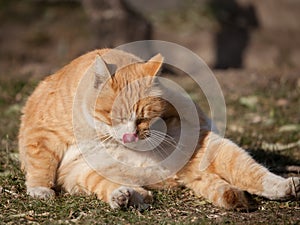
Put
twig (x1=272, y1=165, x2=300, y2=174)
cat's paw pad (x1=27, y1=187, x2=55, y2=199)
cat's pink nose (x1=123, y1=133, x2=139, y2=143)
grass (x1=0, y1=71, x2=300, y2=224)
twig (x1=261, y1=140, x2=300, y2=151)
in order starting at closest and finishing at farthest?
grass (x1=0, y1=71, x2=300, y2=224)
cat's pink nose (x1=123, y1=133, x2=139, y2=143)
cat's paw pad (x1=27, y1=187, x2=55, y2=199)
twig (x1=272, y1=165, x2=300, y2=174)
twig (x1=261, y1=140, x2=300, y2=151)

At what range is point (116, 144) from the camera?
4.20m

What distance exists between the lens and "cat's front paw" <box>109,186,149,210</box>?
385cm

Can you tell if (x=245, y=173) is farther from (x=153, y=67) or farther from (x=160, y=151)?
(x=153, y=67)

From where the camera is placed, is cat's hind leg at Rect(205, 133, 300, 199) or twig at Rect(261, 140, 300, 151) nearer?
cat's hind leg at Rect(205, 133, 300, 199)

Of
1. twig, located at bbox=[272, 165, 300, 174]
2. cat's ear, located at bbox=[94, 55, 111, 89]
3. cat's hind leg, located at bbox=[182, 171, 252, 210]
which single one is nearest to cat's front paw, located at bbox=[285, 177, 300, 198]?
cat's hind leg, located at bbox=[182, 171, 252, 210]

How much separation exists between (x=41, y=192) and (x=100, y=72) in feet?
2.89

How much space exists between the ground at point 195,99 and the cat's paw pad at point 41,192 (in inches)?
2.2

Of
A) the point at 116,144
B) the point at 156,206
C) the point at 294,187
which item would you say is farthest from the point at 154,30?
the point at 294,187

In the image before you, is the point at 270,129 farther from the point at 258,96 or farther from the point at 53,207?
the point at 53,207

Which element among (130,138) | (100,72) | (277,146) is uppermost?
(100,72)

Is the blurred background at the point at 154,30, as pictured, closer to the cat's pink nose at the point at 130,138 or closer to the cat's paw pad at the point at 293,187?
the cat's pink nose at the point at 130,138

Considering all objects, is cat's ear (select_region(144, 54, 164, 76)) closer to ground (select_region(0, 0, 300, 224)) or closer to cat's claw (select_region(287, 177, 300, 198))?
ground (select_region(0, 0, 300, 224))

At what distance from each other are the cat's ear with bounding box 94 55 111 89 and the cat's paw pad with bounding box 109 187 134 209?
726 millimetres

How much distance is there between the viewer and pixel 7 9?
471 inches
